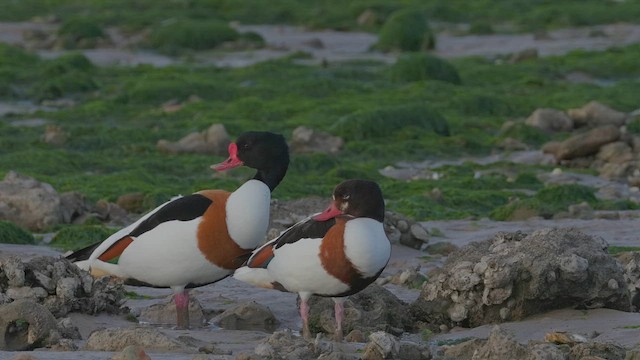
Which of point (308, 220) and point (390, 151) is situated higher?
point (308, 220)

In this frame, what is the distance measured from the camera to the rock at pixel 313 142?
18.7 meters

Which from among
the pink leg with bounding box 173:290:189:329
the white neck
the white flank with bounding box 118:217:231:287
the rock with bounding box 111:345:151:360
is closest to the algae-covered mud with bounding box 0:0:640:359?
the pink leg with bounding box 173:290:189:329

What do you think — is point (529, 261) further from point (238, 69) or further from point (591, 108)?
point (238, 69)

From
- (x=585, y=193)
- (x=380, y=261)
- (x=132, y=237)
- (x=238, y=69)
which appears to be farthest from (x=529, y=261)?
(x=238, y=69)

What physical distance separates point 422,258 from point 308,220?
2.93 meters

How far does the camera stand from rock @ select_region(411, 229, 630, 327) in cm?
845

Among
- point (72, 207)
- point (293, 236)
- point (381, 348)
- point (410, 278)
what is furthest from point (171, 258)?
point (72, 207)

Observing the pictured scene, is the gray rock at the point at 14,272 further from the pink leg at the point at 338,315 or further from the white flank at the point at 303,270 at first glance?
the pink leg at the point at 338,315

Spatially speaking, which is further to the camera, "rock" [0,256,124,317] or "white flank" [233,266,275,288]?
"white flank" [233,266,275,288]

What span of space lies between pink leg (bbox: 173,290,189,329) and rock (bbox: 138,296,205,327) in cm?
15

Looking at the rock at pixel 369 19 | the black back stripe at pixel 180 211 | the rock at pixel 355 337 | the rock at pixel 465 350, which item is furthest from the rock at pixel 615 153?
the rock at pixel 369 19

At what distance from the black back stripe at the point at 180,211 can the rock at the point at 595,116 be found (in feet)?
40.9

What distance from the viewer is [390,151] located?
19.2 m

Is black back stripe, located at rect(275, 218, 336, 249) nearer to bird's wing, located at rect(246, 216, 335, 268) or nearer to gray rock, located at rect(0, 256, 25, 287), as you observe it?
bird's wing, located at rect(246, 216, 335, 268)
